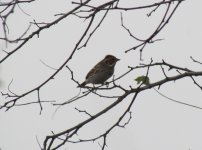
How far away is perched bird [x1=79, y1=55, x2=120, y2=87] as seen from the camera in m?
8.51

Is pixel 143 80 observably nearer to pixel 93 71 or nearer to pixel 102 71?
pixel 102 71

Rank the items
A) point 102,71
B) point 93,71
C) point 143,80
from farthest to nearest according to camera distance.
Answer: point 93,71 → point 102,71 → point 143,80

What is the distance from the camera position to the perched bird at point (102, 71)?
27.9 ft

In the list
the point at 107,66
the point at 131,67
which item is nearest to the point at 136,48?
the point at 131,67

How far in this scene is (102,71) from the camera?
8531 millimetres

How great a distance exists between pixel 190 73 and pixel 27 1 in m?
1.45

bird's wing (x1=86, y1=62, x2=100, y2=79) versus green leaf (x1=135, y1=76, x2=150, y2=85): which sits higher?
bird's wing (x1=86, y1=62, x2=100, y2=79)

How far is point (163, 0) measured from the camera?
434 cm

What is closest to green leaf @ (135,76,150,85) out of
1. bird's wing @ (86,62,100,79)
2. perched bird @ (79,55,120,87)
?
perched bird @ (79,55,120,87)

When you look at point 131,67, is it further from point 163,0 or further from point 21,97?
point 21,97

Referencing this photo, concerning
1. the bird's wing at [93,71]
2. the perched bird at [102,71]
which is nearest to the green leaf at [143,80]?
the perched bird at [102,71]

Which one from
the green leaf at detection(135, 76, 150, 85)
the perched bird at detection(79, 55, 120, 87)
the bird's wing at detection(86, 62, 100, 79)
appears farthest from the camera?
the bird's wing at detection(86, 62, 100, 79)

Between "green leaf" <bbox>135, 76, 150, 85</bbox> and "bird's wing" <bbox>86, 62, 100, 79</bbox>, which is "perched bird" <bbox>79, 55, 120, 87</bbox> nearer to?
"bird's wing" <bbox>86, 62, 100, 79</bbox>

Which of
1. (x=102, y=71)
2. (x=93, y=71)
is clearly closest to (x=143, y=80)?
(x=102, y=71)
